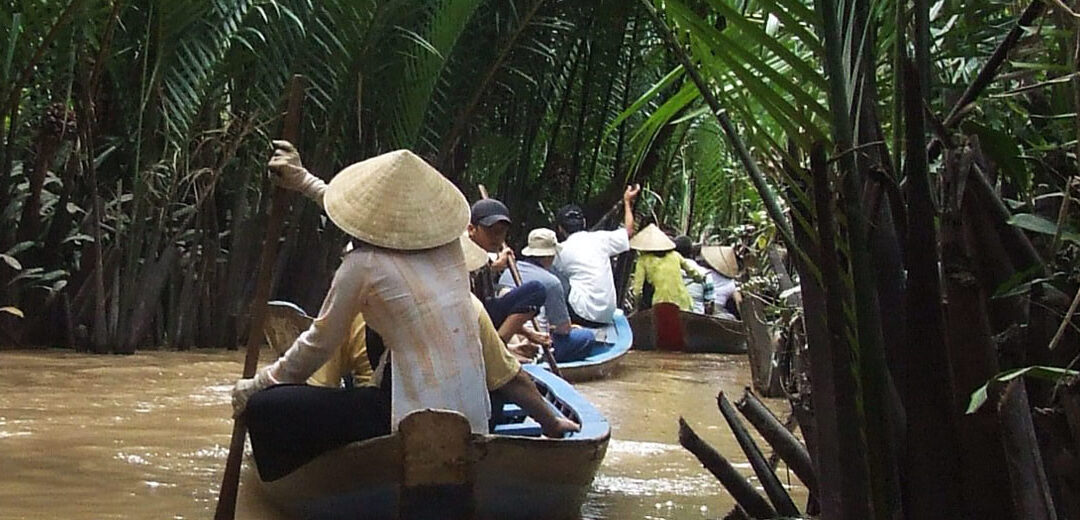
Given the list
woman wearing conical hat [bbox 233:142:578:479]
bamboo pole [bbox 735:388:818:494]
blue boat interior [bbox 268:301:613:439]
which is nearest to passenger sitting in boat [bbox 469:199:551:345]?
blue boat interior [bbox 268:301:613:439]

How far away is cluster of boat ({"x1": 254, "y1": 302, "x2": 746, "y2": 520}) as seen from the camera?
3131mm

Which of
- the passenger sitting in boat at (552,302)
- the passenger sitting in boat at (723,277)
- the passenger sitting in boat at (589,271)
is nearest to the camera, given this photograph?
the passenger sitting in boat at (552,302)

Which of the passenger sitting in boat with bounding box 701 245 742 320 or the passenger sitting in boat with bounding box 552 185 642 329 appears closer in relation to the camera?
the passenger sitting in boat with bounding box 552 185 642 329

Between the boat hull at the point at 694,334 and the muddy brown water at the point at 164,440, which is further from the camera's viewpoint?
the boat hull at the point at 694,334

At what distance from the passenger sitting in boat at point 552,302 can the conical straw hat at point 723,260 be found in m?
4.69

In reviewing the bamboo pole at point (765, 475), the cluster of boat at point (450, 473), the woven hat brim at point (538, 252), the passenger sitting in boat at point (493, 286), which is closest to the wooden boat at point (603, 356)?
the woven hat brim at point (538, 252)

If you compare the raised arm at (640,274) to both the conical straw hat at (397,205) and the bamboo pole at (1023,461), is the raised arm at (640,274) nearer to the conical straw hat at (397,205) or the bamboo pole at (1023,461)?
the conical straw hat at (397,205)

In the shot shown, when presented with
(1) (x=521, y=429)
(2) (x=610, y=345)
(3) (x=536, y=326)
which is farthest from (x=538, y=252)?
(1) (x=521, y=429)

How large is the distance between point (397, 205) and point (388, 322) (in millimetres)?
314

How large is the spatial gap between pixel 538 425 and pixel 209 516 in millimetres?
1102

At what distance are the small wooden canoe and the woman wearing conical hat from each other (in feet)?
0.29

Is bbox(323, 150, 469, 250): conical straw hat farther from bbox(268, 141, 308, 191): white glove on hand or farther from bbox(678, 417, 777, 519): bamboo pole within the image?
bbox(678, 417, 777, 519): bamboo pole

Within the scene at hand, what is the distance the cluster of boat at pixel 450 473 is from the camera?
10.3 feet

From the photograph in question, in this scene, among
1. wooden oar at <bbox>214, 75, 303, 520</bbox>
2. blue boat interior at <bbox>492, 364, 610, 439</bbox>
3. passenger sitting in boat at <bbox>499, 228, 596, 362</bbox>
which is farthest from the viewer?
passenger sitting in boat at <bbox>499, 228, 596, 362</bbox>
